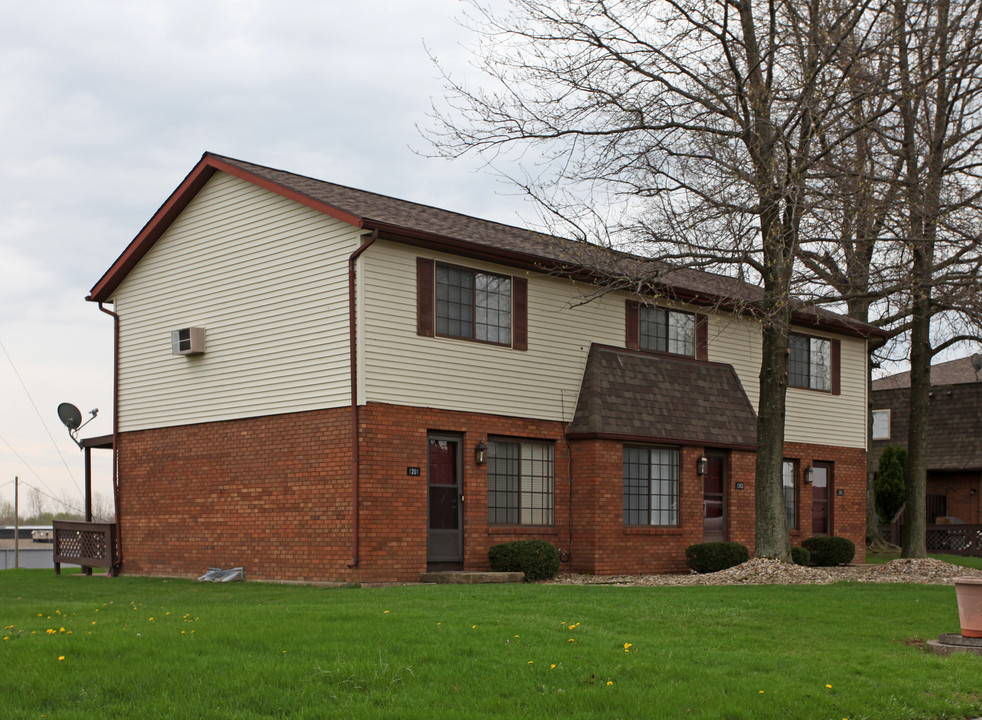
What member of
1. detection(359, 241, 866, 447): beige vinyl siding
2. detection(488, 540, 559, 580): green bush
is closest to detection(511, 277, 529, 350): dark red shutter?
detection(359, 241, 866, 447): beige vinyl siding

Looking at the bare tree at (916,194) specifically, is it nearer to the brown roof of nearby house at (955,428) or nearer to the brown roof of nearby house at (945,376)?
the brown roof of nearby house at (955,428)

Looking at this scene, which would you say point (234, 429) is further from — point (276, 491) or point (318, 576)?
point (318, 576)

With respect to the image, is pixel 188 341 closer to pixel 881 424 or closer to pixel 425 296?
pixel 425 296

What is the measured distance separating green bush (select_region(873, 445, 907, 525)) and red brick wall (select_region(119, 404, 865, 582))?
13681 mm

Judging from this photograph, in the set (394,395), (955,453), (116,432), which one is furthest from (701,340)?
(955,453)

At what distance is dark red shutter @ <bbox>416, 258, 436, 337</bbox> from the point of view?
60.8ft

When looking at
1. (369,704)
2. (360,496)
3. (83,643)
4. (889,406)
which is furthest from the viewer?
(889,406)

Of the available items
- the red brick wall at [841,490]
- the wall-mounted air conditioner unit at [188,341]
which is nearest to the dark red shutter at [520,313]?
the wall-mounted air conditioner unit at [188,341]

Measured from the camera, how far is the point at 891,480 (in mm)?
35188

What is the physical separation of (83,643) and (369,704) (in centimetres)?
296

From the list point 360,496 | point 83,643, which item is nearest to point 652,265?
point 360,496

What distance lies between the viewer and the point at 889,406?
40.8m

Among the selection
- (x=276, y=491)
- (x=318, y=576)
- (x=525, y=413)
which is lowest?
(x=318, y=576)

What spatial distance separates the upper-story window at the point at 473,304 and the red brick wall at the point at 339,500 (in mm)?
1559
